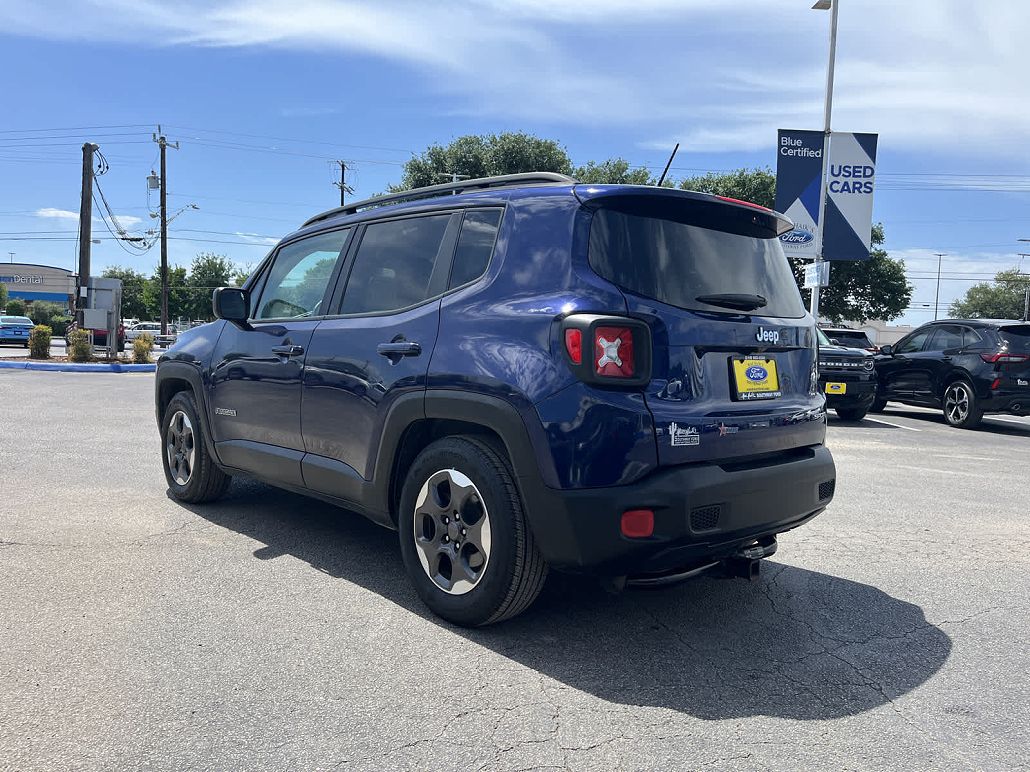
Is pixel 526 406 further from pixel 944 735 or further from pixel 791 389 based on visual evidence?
pixel 944 735

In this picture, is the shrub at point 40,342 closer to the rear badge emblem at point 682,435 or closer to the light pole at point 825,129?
the light pole at point 825,129

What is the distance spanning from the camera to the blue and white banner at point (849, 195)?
18.8m

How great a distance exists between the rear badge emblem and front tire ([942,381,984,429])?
10910 mm

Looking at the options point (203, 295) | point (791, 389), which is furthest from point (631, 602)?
point (203, 295)

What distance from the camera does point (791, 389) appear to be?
3.62m

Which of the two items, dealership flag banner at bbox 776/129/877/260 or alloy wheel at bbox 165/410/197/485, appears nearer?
alloy wheel at bbox 165/410/197/485

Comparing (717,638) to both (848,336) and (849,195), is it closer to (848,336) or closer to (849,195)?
(848,336)

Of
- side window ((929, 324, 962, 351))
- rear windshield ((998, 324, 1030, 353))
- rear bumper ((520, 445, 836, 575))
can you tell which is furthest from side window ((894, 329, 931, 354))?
rear bumper ((520, 445, 836, 575))

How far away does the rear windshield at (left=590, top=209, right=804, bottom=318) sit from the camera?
10.3 feet

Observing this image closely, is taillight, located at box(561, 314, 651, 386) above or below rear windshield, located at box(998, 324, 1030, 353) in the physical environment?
below

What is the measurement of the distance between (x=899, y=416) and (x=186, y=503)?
40.7 feet

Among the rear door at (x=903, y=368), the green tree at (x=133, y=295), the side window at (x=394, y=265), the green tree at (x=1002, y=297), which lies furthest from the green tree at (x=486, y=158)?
the green tree at (x=1002, y=297)

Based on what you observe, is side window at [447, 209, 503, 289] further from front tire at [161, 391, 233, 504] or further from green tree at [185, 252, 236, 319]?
green tree at [185, 252, 236, 319]

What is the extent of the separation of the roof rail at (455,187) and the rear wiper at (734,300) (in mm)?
767
